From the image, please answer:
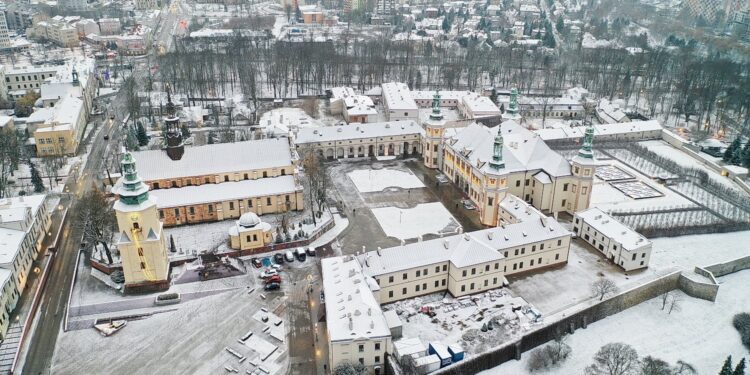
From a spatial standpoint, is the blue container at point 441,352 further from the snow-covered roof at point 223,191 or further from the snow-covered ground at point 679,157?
the snow-covered ground at point 679,157

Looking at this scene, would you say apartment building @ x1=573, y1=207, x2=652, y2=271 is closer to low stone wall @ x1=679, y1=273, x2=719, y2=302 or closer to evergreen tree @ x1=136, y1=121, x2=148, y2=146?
low stone wall @ x1=679, y1=273, x2=719, y2=302

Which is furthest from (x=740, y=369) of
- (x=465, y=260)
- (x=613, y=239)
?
(x=465, y=260)

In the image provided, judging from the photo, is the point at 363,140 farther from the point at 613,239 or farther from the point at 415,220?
the point at 613,239

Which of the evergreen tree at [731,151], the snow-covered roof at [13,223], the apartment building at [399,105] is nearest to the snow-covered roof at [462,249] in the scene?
the snow-covered roof at [13,223]

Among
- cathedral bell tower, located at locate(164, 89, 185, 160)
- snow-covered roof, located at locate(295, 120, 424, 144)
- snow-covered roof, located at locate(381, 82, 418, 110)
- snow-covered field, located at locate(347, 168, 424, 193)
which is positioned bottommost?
snow-covered field, located at locate(347, 168, 424, 193)

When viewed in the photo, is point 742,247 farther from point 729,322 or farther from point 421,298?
point 421,298

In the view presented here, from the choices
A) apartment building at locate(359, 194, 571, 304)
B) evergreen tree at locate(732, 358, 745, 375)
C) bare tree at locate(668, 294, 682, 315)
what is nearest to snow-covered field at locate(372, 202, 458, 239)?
apartment building at locate(359, 194, 571, 304)
